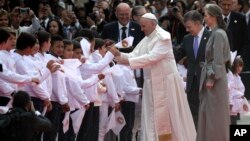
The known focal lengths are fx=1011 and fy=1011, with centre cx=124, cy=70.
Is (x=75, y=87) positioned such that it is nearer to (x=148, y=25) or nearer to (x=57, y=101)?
(x=57, y=101)

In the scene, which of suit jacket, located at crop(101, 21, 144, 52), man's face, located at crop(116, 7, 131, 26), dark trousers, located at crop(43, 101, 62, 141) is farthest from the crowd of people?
man's face, located at crop(116, 7, 131, 26)

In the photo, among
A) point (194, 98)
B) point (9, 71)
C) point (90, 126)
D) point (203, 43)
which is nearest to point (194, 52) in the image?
point (203, 43)

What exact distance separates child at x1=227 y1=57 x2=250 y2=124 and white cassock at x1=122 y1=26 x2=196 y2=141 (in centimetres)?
186

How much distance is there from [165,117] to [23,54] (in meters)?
2.78

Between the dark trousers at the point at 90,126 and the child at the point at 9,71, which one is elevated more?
the child at the point at 9,71

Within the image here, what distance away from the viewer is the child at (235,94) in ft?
56.3

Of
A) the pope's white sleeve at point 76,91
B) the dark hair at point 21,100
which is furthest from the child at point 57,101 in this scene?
the dark hair at point 21,100

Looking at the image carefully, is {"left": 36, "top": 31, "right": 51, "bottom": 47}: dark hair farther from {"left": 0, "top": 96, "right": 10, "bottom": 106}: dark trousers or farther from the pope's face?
the pope's face

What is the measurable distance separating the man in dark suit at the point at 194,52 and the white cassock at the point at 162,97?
0.43 metres

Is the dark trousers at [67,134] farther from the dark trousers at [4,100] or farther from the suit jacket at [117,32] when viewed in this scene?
the suit jacket at [117,32]

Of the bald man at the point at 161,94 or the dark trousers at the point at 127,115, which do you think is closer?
the bald man at the point at 161,94

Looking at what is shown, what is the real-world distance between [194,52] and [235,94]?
1.60 m

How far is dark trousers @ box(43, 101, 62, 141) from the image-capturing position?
14.3 metres

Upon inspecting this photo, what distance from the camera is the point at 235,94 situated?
680 inches
